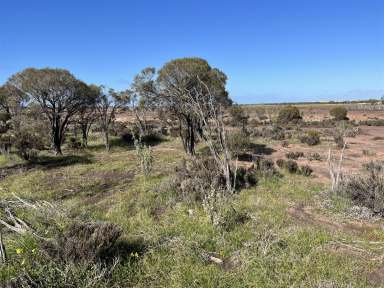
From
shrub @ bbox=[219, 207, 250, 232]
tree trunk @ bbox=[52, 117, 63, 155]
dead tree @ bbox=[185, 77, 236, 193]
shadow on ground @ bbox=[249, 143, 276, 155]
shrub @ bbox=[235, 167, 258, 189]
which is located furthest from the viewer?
tree trunk @ bbox=[52, 117, 63, 155]

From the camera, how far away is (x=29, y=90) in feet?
68.1

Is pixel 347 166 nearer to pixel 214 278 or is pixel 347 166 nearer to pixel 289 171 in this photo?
pixel 289 171

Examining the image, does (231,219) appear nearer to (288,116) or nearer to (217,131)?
(217,131)

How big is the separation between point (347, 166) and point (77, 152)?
16.0 meters

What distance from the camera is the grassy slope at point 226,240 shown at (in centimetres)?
444

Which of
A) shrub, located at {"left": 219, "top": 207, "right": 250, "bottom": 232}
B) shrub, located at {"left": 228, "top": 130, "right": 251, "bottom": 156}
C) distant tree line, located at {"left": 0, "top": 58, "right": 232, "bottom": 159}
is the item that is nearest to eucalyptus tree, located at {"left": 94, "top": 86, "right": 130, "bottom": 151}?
distant tree line, located at {"left": 0, "top": 58, "right": 232, "bottom": 159}

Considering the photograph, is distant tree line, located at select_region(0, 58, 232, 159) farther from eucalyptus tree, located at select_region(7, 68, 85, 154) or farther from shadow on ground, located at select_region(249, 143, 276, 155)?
shadow on ground, located at select_region(249, 143, 276, 155)

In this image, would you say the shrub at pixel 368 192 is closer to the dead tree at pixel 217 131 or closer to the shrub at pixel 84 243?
the dead tree at pixel 217 131

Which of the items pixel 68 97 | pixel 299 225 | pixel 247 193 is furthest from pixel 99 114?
pixel 299 225

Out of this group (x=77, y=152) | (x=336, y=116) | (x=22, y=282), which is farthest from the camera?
(x=336, y=116)

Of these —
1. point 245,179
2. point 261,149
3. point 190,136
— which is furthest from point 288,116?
point 245,179

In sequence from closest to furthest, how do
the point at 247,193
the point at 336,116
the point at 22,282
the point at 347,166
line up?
the point at 22,282 → the point at 247,193 → the point at 347,166 → the point at 336,116

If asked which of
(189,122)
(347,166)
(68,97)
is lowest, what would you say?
(347,166)

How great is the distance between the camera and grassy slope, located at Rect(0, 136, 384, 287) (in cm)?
444
